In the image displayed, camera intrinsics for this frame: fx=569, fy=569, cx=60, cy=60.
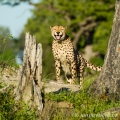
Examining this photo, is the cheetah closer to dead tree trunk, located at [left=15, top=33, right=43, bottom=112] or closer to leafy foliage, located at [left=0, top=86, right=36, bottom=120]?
dead tree trunk, located at [left=15, top=33, right=43, bottom=112]

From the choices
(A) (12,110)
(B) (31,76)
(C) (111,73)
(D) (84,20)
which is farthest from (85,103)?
(D) (84,20)

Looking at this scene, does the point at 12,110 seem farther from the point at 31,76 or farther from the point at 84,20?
the point at 84,20

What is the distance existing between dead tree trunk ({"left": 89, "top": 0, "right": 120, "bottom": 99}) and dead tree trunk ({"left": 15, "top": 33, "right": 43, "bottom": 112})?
3.66 feet

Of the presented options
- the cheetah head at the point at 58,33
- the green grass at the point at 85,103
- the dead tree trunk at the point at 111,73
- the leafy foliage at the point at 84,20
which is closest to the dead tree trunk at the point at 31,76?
the green grass at the point at 85,103

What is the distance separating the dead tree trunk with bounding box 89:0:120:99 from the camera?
407 inches

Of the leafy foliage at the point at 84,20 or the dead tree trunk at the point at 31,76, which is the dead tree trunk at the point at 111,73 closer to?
the dead tree trunk at the point at 31,76

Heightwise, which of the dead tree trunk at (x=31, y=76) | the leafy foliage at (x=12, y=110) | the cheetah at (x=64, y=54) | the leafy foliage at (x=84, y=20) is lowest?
the leafy foliage at (x=12, y=110)

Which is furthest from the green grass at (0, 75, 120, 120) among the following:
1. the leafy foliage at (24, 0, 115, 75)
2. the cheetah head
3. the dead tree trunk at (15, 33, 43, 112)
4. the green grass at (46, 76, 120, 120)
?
the leafy foliage at (24, 0, 115, 75)

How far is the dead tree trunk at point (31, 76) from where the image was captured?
32.5 feet

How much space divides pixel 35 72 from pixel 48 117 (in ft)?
3.14

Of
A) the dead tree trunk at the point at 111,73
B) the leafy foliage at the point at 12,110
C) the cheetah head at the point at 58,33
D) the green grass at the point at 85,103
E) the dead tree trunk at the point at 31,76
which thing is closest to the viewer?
the green grass at the point at 85,103

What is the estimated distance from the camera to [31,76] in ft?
33.0

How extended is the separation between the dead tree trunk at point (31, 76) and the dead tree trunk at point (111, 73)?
1.11 metres

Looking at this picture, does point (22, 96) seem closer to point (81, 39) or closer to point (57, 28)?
point (57, 28)
